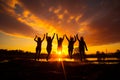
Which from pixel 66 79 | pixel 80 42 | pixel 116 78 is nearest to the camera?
pixel 116 78

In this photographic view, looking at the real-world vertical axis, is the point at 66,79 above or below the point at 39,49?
below

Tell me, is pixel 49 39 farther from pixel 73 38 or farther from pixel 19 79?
pixel 19 79

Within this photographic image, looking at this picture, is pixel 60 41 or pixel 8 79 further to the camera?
pixel 60 41

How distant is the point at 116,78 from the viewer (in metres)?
7.60

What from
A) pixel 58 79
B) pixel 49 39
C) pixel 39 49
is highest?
pixel 49 39

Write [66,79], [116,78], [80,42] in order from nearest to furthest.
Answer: [116,78]
[66,79]
[80,42]

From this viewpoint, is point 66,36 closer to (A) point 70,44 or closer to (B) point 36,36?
(A) point 70,44

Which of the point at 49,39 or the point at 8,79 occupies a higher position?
the point at 49,39

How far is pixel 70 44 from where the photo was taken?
2358 cm

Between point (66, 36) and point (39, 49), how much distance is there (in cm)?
512

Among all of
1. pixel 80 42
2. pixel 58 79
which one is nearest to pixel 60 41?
pixel 80 42

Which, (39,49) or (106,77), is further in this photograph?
(39,49)

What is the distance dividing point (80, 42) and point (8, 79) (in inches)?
621

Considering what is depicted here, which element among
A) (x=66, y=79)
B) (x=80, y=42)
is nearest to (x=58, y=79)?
(x=66, y=79)
